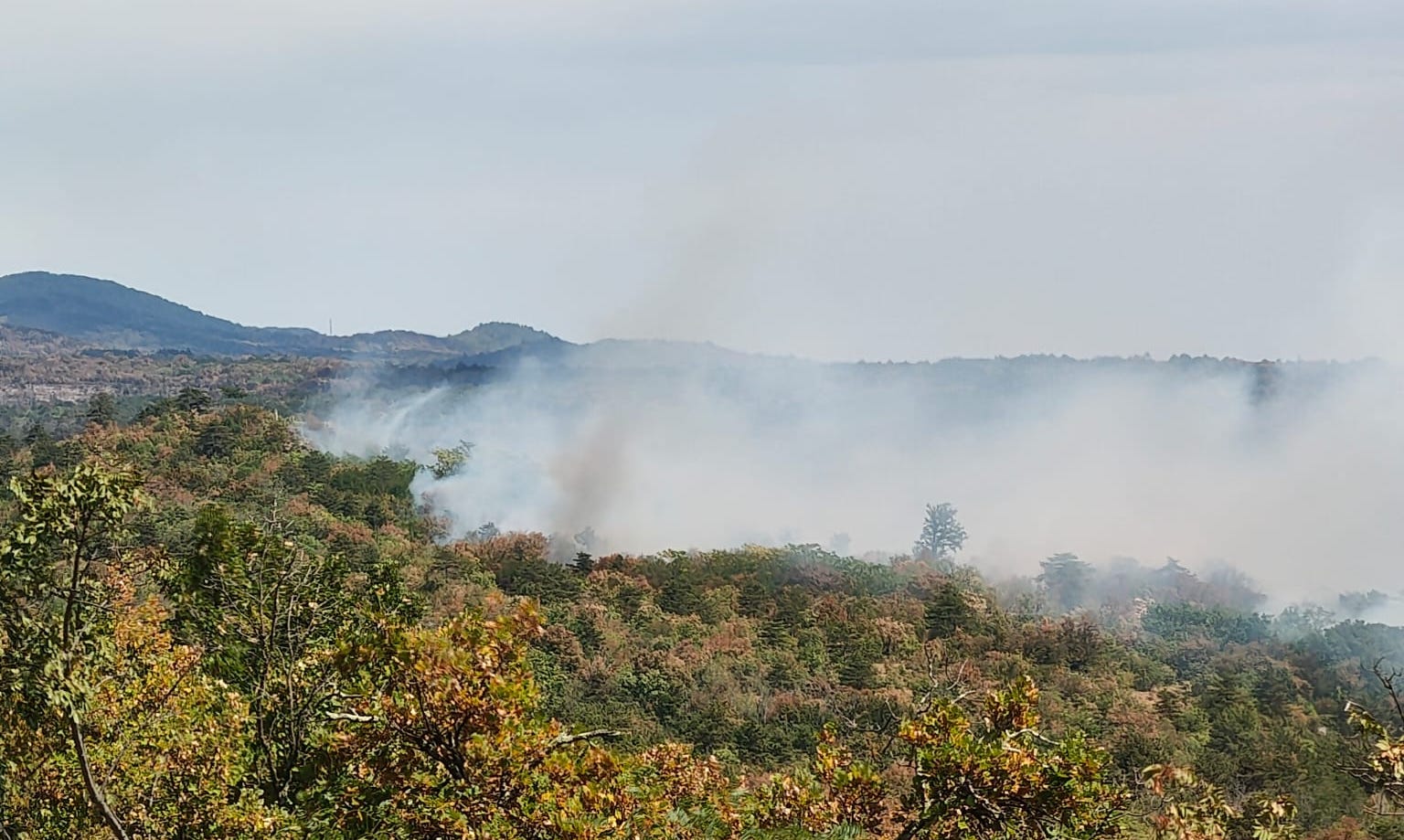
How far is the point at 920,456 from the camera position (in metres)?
110

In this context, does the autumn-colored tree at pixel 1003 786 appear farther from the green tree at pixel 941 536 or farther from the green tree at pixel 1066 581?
the green tree at pixel 941 536

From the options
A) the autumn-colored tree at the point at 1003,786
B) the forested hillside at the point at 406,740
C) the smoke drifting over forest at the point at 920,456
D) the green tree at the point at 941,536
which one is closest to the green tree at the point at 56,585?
the forested hillside at the point at 406,740

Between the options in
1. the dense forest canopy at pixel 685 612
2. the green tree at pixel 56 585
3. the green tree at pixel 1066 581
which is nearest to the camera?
the green tree at pixel 56 585

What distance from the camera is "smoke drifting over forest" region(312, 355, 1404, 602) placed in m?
72.4

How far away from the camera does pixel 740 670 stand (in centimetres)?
4050

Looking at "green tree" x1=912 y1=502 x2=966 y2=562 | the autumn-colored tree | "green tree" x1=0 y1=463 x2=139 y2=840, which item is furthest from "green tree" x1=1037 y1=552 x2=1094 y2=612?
"green tree" x1=0 y1=463 x2=139 y2=840

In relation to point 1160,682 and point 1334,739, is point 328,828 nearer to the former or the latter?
point 1334,739

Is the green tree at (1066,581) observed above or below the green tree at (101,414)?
below

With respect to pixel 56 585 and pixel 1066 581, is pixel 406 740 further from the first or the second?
pixel 1066 581

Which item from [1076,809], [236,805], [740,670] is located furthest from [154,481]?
[1076,809]

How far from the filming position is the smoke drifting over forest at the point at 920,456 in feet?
237

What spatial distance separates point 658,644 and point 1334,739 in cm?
2033

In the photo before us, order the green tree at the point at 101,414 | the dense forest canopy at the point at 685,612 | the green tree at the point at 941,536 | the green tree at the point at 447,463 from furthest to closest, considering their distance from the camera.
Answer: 1. the green tree at the point at 101,414
2. the green tree at the point at 941,536
3. the green tree at the point at 447,463
4. the dense forest canopy at the point at 685,612

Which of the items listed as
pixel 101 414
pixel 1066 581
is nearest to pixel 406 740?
pixel 1066 581
